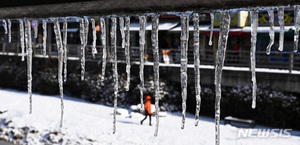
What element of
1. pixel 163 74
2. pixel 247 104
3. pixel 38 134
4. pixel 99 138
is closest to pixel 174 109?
pixel 163 74

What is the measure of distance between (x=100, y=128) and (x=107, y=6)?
1245cm

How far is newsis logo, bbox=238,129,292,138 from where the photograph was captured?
12.6 meters

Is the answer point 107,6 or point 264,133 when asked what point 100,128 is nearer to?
point 264,133

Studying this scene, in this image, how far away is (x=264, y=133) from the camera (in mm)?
13062

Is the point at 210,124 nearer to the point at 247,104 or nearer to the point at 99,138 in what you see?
the point at 247,104

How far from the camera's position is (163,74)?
679 inches

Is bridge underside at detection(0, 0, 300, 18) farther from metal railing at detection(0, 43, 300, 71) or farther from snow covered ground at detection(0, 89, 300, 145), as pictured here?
metal railing at detection(0, 43, 300, 71)

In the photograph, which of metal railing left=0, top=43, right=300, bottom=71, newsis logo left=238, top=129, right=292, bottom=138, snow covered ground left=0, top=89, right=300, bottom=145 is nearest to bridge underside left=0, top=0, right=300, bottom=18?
snow covered ground left=0, top=89, right=300, bottom=145

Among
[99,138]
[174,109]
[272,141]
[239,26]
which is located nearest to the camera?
[272,141]

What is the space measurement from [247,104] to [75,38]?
683 inches

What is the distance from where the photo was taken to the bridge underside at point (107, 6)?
1.19m

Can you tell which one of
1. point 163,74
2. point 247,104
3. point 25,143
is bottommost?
point 25,143

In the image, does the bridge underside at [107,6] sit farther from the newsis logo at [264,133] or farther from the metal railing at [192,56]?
the metal railing at [192,56]

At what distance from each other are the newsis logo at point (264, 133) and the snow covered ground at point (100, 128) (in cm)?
29
